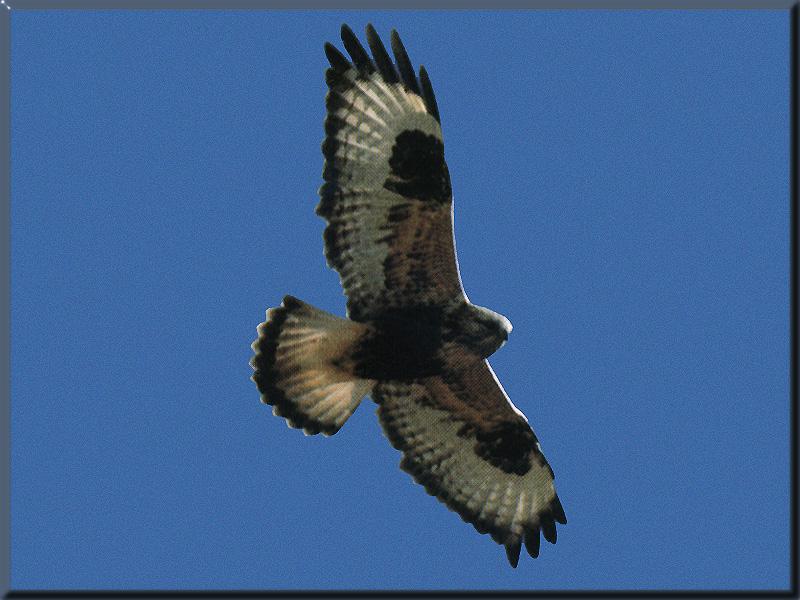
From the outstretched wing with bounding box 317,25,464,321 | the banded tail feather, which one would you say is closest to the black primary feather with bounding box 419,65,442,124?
the outstretched wing with bounding box 317,25,464,321

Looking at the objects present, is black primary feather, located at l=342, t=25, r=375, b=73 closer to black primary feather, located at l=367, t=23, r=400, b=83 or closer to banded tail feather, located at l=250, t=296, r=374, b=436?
black primary feather, located at l=367, t=23, r=400, b=83

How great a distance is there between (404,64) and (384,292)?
4.22 ft

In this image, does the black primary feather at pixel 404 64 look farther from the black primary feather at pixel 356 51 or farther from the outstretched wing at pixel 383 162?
the black primary feather at pixel 356 51

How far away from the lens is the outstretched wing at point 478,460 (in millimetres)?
9914

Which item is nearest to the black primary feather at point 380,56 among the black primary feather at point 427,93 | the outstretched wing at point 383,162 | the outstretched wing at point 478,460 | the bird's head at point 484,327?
the outstretched wing at point 383,162

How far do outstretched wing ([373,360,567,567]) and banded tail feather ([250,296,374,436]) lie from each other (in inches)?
11.5

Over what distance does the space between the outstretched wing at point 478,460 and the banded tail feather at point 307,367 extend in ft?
0.96

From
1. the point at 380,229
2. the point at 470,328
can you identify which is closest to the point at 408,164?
the point at 380,229

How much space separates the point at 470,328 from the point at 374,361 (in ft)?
1.98

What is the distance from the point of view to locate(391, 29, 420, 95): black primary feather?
9.09 m

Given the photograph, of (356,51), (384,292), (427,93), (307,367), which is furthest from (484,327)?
(356,51)

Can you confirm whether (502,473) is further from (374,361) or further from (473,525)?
(374,361)

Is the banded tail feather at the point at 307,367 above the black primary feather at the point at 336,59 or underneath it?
underneath

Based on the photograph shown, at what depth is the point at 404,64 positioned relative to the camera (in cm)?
911
